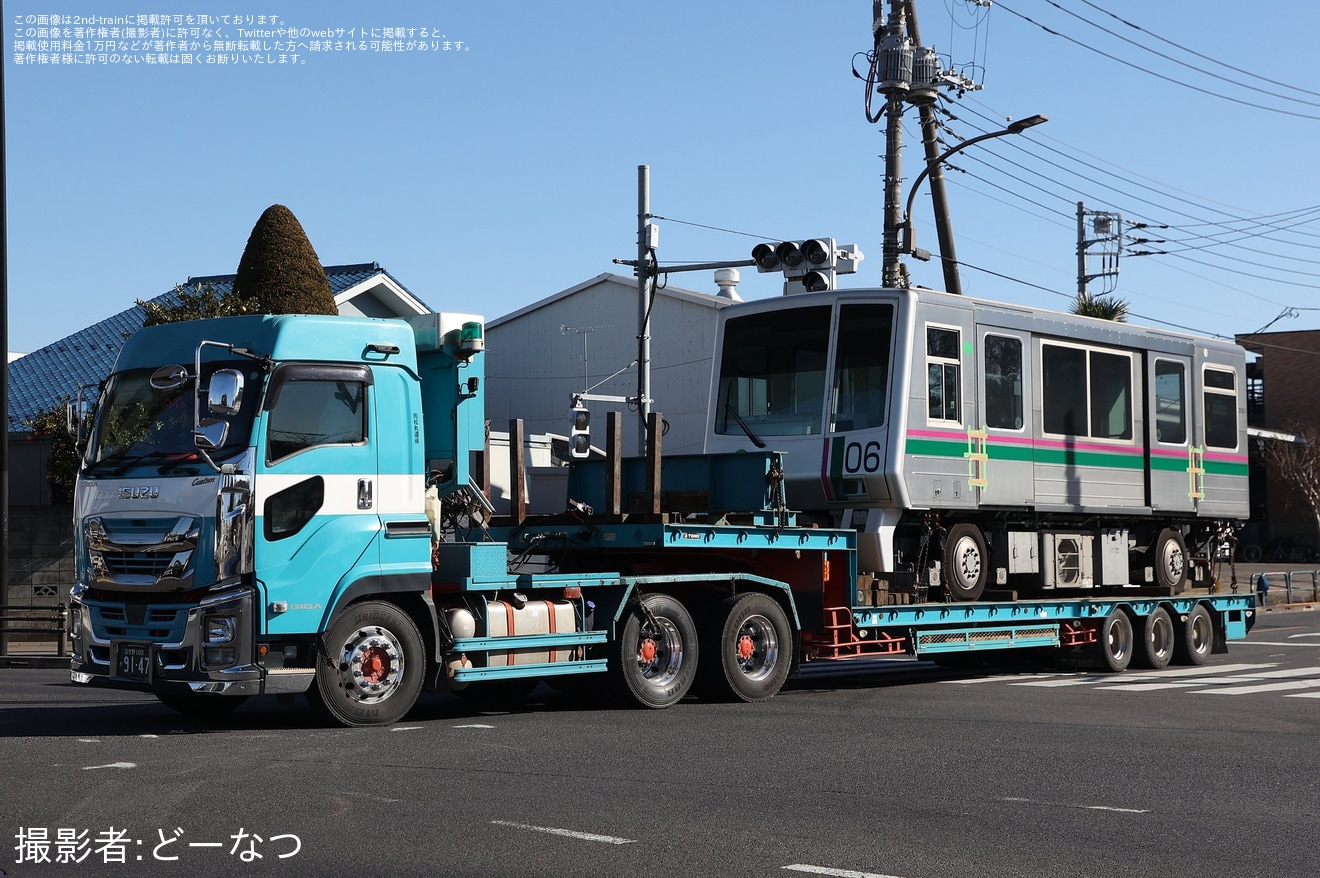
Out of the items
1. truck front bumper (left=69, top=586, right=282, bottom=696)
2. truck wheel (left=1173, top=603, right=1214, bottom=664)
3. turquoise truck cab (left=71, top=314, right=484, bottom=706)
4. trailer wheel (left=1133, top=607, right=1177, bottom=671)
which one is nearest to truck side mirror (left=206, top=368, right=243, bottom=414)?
turquoise truck cab (left=71, top=314, right=484, bottom=706)

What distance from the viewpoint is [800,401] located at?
1603 centimetres

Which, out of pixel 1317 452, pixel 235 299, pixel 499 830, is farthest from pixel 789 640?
pixel 1317 452

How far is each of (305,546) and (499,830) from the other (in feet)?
14.1

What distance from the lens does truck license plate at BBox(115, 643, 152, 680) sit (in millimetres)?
11219

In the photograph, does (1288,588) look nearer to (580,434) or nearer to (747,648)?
(747,648)

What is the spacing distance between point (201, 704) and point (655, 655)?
12.9 feet

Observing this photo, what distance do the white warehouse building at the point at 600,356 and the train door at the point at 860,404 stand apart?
26073 millimetres

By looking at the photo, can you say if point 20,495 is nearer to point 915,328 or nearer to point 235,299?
point 235,299

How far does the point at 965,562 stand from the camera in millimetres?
16375

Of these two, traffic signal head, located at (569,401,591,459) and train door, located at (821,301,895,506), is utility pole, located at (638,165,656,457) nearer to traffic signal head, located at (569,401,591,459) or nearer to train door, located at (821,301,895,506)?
train door, located at (821,301,895,506)

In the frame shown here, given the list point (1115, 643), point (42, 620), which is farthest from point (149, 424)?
point (1115, 643)

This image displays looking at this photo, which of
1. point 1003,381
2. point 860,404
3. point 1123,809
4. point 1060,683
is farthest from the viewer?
point 1060,683

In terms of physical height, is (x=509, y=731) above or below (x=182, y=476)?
below

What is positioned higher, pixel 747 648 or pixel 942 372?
pixel 942 372
